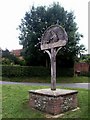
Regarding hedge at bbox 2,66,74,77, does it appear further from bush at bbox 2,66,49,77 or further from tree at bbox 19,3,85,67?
tree at bbox 19,3,85,67

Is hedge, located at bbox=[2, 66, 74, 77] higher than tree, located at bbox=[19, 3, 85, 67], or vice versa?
tree, located at bbox=[19, 3, 85, 67]

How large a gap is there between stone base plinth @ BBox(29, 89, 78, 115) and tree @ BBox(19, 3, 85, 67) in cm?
1719

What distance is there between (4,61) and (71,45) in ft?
28.2

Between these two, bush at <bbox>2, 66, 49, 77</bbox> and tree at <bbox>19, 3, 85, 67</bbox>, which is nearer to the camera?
bush at <bbox>2, 66, 49, 77</bbox>

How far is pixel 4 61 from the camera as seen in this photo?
2894 centimetres

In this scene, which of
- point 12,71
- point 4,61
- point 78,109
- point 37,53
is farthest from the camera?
point 4,61

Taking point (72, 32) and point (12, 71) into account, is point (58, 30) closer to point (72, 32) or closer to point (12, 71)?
point (12, 71)

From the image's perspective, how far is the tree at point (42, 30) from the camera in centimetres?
2611

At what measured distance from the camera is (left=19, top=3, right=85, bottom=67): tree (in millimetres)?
26109

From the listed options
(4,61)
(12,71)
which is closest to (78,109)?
(12,71)

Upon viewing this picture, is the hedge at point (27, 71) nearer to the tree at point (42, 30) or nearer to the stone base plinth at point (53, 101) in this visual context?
the tree at point (42, 30)

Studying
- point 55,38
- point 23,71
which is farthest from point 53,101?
point 23,71

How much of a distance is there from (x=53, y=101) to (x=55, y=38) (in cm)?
249

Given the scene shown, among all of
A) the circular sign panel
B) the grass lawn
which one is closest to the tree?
the grass lawn
